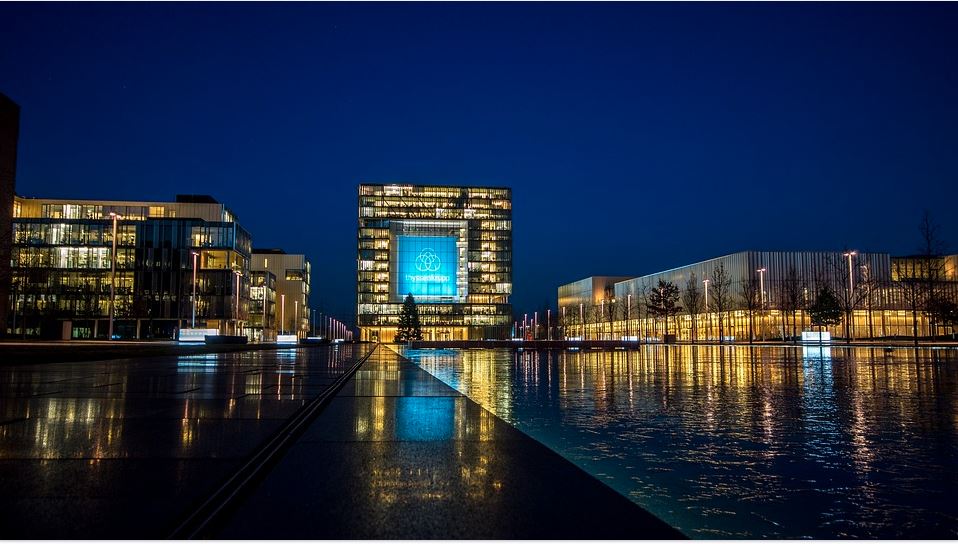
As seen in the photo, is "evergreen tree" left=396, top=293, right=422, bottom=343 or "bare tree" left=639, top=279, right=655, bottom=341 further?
"evergreen tree" left=396, top=293, right=422, bottom=343

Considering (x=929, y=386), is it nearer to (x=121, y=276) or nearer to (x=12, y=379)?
(x=12, y=379)

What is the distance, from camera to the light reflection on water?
3.74 meters

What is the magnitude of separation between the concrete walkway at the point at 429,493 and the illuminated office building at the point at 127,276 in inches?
3625

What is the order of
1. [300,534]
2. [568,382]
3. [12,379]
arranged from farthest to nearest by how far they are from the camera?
1. [568,382]
2. [12,379]
3. [300,534]

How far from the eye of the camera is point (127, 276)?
94438mm

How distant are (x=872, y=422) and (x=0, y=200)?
2897 inches

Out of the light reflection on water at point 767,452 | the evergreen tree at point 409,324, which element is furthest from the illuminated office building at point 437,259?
the light reflection on water at point 767,452

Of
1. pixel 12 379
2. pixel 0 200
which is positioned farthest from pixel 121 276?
pixel 12 379

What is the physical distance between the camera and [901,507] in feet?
12.7

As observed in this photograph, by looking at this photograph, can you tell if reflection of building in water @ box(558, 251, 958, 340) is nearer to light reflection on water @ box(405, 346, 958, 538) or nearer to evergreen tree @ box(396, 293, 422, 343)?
evergreen tree @ box(396, 293, 422, 343)

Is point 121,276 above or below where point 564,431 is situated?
above

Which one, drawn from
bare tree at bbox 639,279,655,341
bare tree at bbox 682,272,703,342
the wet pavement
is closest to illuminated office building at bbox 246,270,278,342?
bare tree at bbox 639,279,655,341

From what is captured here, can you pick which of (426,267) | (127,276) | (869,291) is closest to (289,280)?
(426,267)

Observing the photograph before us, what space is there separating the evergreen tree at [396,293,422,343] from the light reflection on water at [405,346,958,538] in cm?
13242
